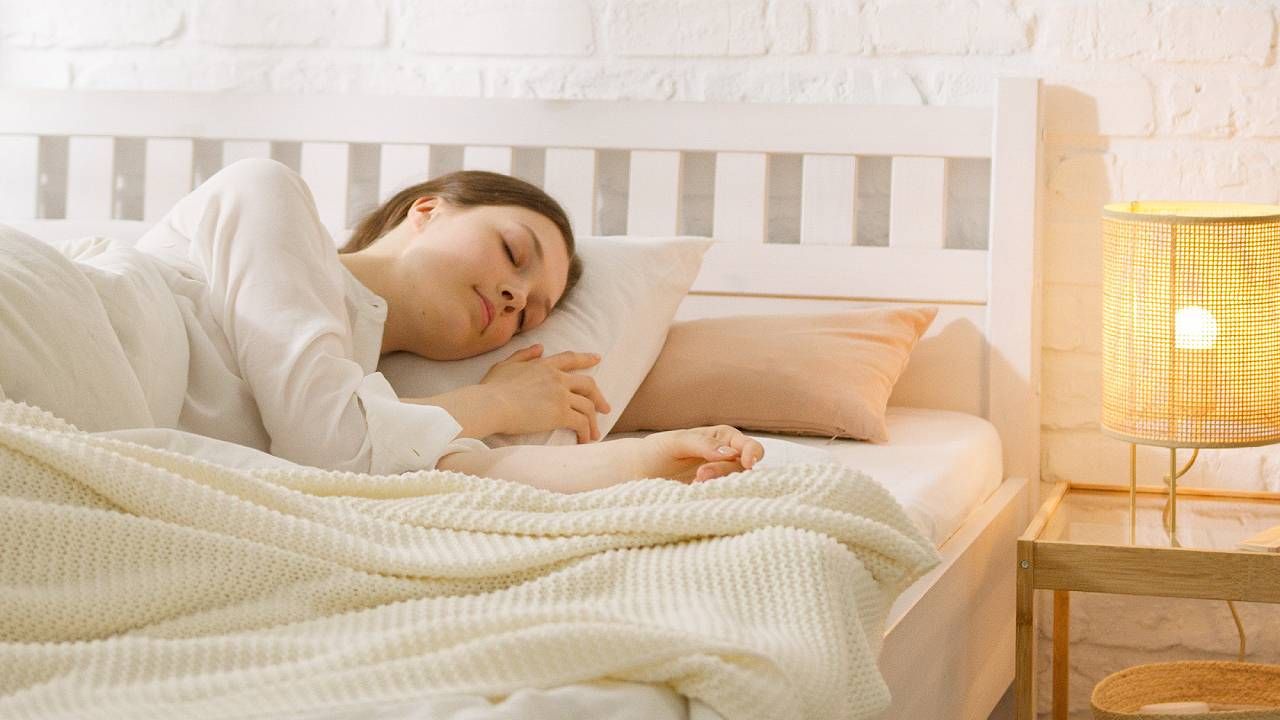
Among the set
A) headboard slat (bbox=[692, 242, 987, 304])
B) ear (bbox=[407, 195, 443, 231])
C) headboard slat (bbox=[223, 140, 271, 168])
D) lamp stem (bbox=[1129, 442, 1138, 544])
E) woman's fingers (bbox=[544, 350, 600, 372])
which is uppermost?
headboard slat (bbox=[223, 140, 271, 168])

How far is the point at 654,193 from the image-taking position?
2109 millimetres

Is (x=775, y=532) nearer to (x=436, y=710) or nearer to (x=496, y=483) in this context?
(x=496, y=483)

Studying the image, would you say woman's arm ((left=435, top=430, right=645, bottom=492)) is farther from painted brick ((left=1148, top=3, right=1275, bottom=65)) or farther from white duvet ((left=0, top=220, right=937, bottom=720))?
painted brick ((left=1148, top=3, right=1275, bottom=65))

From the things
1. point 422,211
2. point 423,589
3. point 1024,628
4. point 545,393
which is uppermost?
point 422,211

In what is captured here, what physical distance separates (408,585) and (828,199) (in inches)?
51.0

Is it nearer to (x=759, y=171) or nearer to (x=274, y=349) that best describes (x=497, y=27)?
(x=759, y=171)

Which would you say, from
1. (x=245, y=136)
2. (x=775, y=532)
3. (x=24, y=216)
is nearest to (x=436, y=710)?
(x=775, y=532)

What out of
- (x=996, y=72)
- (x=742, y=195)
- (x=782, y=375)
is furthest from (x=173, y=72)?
(x=996, y=72)

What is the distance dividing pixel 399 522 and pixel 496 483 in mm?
86

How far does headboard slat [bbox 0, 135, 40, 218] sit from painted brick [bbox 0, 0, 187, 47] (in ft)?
0.59

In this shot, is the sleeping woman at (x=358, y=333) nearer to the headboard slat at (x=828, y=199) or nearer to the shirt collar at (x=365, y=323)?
the shirt collar at (x=365, y=323)

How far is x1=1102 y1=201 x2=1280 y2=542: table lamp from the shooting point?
1.60 meters

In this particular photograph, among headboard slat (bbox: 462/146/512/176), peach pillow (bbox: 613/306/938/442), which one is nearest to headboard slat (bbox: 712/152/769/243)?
peach pillow (bbox: 613/306/938/442)

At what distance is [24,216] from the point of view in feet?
7.66
